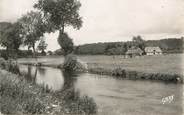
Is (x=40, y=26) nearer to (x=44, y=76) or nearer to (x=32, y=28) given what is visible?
(x=32, y=28)

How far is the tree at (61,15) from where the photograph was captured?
6.01 m

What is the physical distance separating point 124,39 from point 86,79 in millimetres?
3850

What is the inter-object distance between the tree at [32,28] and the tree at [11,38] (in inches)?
5.2

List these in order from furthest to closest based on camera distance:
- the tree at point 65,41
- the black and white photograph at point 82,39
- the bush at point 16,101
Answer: the tree at point 65,41 < the black and white photograph at point 82,39 < the bush at point 16,101

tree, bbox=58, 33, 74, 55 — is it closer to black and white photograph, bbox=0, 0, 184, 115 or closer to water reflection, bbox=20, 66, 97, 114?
black and white photograph, bbox=0, 0, 184, 115

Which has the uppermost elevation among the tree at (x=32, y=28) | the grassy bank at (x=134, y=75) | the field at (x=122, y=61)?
the tree at (x=32, y=28)

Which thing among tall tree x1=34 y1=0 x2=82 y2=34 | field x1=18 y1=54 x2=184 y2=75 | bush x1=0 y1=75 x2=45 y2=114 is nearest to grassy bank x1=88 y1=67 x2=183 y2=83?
field x1=18 y1=54 x2=184 y2=75

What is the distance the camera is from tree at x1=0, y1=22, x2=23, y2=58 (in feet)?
21.3

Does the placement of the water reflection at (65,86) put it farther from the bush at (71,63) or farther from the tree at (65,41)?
the tree at (65,41)

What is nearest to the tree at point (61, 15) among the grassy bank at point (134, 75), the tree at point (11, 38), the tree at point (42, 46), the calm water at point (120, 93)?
the tree at point (42, 46)

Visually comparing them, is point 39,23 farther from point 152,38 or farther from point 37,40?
point 152,38

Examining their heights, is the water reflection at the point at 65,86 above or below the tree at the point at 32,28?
below

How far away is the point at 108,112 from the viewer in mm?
6008

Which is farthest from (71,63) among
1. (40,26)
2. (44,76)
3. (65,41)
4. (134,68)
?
(134,68)
